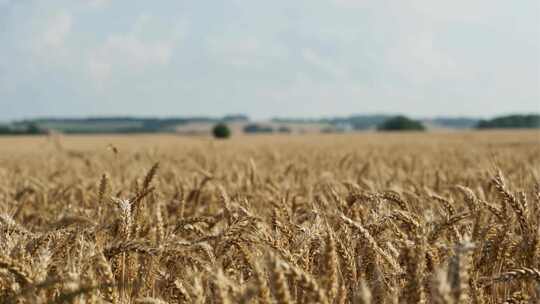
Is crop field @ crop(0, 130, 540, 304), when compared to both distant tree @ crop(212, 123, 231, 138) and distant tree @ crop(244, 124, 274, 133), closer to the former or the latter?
distant tree @ crop(212, 123, 231, 138)

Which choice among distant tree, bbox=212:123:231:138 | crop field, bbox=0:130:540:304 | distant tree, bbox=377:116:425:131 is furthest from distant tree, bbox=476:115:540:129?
crop field, bbox=0:130:540:304

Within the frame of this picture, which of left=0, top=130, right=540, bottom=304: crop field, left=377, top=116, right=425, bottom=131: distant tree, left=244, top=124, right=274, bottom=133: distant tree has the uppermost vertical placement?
left=0, top=130, right=540, bottom=304: crop field

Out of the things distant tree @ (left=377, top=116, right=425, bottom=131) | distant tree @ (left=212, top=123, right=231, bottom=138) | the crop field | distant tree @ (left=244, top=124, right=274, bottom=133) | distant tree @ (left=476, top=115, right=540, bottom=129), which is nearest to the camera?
the crop field

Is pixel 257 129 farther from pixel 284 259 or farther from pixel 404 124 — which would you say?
pixel 284 259

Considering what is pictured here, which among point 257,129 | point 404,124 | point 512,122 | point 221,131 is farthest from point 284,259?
point 512,122

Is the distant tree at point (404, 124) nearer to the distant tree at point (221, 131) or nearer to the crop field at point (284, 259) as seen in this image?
the distant tree at point (221, 131)

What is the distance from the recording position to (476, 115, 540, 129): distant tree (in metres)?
94.9

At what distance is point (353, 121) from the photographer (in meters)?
156

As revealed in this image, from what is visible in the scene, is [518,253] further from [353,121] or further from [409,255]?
[353,121]

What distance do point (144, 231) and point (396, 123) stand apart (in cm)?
9662

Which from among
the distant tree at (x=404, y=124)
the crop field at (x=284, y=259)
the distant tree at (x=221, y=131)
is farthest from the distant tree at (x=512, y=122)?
the crop field at (x=284, y=259)

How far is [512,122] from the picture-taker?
9762 centimetres

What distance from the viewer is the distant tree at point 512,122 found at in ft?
311

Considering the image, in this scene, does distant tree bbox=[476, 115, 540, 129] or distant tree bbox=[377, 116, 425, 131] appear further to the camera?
distant tree bbox=[377, 116, 425, 131]
